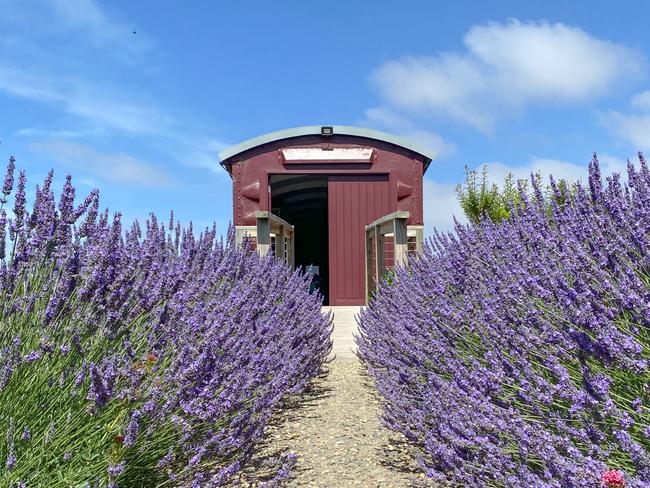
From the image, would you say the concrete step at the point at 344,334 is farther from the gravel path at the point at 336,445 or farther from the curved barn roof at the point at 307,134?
the curved barn roof at the point at 307,134

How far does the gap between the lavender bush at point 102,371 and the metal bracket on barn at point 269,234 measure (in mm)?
4153

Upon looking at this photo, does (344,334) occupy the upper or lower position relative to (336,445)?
upper

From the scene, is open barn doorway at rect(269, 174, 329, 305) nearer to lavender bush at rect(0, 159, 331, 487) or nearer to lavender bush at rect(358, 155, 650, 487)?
lavender bush at rect(358, 155, 650, 487)

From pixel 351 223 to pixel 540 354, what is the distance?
989 centimetres

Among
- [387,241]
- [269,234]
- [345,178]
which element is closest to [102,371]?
[269,234]

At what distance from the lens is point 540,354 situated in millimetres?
2301

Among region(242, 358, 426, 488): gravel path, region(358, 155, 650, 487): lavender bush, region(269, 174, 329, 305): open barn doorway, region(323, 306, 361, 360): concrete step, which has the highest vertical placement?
region(269, 174, 329, 305): open barn doorway

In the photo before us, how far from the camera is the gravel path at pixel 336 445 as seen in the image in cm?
303

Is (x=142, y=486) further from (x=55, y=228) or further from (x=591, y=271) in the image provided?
(x=591, y=271)

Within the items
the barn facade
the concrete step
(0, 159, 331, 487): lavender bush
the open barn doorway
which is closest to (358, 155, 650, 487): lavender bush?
(0, 159, 331, 487): lavender bush

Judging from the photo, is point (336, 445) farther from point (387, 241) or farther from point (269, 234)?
point (387, 241)

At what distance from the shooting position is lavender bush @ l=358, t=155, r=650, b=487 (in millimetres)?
1901

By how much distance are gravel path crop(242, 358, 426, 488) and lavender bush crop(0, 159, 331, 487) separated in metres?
0.39

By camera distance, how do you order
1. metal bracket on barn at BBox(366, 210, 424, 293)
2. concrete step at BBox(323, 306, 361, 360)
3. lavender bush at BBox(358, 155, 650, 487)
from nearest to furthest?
lavender bush at BBox(358, 155, 650, 487) → concrete step at BBox(323, 306, 361, 360) → metal bracket on barn at BBox(366, 210, 424, 293)
